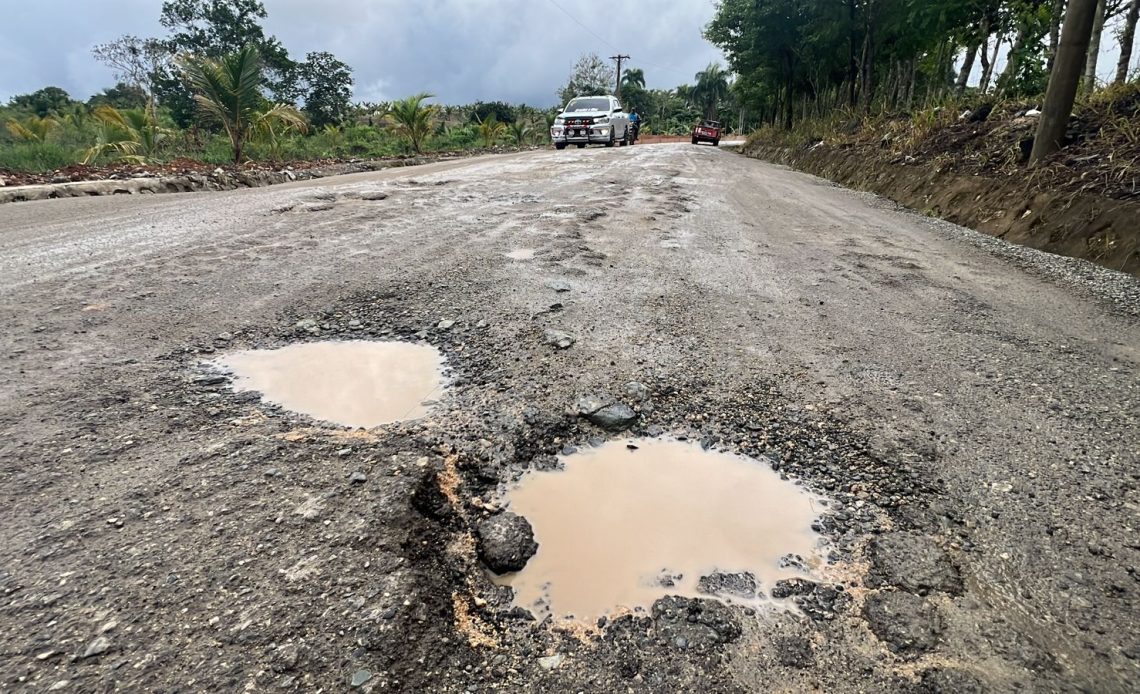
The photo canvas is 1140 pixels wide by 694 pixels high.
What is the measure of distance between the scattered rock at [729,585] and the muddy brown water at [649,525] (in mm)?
17

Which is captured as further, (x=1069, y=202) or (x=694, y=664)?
(x=1069, y=202)

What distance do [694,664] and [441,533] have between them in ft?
2.48

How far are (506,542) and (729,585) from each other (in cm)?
62

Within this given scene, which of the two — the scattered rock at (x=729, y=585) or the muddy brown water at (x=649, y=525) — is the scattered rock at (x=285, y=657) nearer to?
the muddy brown water at (x=649, y=525)

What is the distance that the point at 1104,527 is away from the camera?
1660 mm

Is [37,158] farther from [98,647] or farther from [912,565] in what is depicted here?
[912,565]

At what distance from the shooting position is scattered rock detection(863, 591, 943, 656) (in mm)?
1338

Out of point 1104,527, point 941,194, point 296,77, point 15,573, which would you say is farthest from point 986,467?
point 296,77

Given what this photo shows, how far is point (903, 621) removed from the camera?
1.40 metres

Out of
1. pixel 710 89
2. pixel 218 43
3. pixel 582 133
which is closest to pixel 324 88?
pixel 218 43

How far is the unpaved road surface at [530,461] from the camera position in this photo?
128 centimetres

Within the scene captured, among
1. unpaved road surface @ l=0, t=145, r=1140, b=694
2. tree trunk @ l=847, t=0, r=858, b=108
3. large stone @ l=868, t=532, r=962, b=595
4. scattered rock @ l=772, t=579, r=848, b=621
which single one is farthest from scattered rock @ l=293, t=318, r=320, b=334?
tree trunk @ l=847, t=0, r=858, b=108

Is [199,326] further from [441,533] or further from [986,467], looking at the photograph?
[986,467]

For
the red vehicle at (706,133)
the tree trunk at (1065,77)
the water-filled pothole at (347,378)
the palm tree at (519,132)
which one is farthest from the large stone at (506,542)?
the red vehicle at (706,133)
